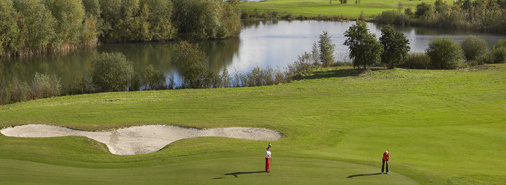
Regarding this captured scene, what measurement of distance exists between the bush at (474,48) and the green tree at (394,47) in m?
13.3

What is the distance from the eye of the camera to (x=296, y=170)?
1961 cm

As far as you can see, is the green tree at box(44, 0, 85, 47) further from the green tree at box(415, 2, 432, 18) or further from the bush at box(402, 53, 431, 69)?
the green tree at box(415, 2, 432, 18)

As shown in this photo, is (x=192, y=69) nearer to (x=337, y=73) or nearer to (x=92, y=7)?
(x=337, y=73)

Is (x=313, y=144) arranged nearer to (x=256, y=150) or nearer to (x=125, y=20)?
(x=256, y=150)

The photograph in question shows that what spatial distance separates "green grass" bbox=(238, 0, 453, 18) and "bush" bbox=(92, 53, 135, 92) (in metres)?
111

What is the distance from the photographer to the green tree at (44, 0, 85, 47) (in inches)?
3014

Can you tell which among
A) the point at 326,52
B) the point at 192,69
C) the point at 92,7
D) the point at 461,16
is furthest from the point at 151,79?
the point at 461,16

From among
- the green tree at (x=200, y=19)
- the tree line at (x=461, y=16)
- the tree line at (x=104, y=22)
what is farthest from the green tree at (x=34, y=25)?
the tree line at (x=461, y=16)

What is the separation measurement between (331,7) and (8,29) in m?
122

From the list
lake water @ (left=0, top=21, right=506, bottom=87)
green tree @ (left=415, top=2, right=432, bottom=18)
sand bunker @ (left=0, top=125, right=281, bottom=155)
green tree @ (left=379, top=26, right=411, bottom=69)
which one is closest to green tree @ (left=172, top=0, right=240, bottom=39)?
lake water @ (left=0, top=21, right=506, bottom=87)

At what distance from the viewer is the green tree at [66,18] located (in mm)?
76562

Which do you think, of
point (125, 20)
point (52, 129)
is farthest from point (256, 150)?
point (125, 20)

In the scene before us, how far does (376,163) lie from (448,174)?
3086 millimetres

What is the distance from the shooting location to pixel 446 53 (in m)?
56.5
